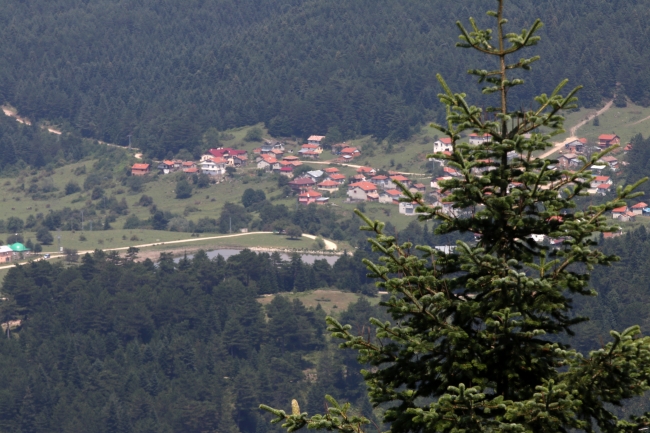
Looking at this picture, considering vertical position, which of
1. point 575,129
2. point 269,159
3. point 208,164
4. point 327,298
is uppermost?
point 575,129

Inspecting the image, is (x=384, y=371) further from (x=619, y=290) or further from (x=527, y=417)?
(x=619, y=290)

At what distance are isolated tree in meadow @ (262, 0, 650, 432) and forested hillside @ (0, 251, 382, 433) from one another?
355ft

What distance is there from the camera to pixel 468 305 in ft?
49.6

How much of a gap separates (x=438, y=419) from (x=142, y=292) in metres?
138

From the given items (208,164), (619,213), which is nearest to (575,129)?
(619,213)

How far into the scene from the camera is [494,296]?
15227 millimetres

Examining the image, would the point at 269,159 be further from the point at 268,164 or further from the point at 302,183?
the point at 302,183

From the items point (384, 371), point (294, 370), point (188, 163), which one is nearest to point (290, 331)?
point (294, 370)

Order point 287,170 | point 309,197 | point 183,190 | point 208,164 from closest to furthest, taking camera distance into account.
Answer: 1. point 309,197
2. point 183,190
3. point 287,170
4. point 208,164

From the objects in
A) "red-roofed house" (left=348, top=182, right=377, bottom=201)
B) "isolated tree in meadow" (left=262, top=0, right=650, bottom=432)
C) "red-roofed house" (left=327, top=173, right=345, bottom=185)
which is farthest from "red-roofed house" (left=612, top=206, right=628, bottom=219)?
"isolated tree in meadow" (left=262, top=0, right=650, bottom=432)

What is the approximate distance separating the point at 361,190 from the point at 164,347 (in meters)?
34.7

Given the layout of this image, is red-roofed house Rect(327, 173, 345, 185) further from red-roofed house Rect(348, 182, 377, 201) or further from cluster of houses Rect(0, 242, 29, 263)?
cluster of houses Rect(0, 242, 29, 263)

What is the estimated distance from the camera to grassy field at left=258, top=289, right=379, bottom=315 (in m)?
141

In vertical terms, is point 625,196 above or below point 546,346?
above
